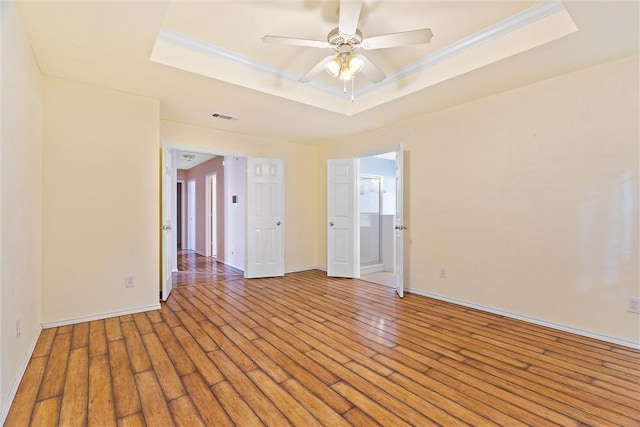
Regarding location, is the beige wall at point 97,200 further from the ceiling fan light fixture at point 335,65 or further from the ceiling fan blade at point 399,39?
the ceiling fan blade at point 399,39

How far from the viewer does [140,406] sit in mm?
1702

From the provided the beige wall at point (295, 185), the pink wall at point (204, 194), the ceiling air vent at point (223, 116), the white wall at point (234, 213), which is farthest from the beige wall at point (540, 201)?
the pink wall at point (204, 194)

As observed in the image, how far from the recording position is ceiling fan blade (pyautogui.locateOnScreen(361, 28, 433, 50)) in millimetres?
2072

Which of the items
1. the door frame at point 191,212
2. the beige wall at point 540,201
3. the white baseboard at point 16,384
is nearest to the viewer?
the white baseboard at point 16,384

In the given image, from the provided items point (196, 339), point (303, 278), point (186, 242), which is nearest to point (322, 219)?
point (303, 278)

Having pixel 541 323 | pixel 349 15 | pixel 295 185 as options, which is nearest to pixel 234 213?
pixel 295 185

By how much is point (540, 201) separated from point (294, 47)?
2847 millimetres

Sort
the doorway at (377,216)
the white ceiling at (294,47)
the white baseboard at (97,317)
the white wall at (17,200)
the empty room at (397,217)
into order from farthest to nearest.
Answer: the doorway at (377,216) → the white baseboard at (97,317) → the white ceiling at (294,47) → the empty room at (397,217) → the white wall at (17,200)

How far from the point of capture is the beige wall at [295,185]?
16.2 feet

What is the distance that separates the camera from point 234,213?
19.6 ft

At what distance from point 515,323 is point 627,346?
2.56 feet

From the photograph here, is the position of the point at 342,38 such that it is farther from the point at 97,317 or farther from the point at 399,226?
the point at 97,317

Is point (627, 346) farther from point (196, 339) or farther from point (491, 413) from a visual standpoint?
point (196, 339)

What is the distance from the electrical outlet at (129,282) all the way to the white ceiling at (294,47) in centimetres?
203
